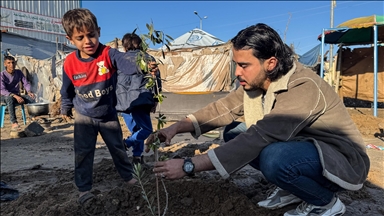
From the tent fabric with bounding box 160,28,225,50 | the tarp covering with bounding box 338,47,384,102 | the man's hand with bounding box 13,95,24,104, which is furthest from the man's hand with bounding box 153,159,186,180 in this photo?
the tent fabric with bounding box 160,28,225,50

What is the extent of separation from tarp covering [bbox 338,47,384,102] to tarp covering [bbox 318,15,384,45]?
327mm

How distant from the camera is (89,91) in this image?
2859 mm

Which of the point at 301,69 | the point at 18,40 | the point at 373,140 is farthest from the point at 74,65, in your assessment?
the point at 18,40

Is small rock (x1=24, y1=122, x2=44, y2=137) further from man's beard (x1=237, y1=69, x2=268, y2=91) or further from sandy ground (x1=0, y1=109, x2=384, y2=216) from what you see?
man's beard (x1=237, y1=69, x2=268, y2=91)

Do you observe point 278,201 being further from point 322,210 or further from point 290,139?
point 290,139

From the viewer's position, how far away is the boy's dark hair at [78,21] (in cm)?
264

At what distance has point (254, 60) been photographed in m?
2.00

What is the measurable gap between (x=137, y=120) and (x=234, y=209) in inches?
77.9

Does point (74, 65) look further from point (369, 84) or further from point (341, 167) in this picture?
point (369, 84)

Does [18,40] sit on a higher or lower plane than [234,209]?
higher

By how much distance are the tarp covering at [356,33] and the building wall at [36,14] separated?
51.8 ft

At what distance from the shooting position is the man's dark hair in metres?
1.96

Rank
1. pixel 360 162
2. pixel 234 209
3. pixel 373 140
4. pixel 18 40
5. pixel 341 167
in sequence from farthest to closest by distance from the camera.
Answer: pixel 18 40, pixel 373 140, pixel 234 209, pixel 360 162, pixel 341 167

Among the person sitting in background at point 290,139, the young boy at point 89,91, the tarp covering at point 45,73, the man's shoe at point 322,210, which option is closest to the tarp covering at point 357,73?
the man's shoe at point 322,210
